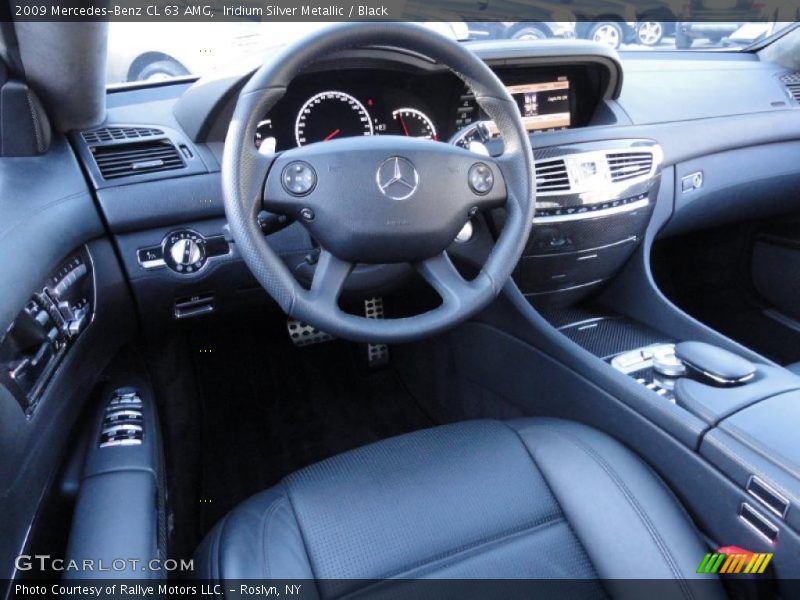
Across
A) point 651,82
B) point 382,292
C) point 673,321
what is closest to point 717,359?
point 673,321

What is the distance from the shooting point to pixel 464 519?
3.63ft

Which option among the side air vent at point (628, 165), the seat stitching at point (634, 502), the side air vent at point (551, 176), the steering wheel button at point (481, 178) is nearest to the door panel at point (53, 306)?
the steering wheel button at point (481, 178)

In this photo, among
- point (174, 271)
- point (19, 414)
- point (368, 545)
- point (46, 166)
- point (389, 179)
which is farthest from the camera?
point (174, 271)

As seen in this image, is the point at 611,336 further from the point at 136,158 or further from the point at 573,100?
the point at 136,158

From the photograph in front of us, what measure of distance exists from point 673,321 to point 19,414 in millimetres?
1490

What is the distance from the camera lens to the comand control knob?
1488 mm

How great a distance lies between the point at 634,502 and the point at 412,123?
1.04 metres

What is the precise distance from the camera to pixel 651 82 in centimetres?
207

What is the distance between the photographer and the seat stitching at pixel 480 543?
40.7 inches

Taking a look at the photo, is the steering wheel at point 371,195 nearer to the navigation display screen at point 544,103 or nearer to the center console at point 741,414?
the center console at point 741,414

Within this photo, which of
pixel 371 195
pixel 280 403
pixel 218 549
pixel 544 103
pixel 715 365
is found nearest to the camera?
pixel 218 549

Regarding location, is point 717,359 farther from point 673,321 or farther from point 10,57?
point 10,57

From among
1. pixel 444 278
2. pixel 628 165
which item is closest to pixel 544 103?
pixel 628 165

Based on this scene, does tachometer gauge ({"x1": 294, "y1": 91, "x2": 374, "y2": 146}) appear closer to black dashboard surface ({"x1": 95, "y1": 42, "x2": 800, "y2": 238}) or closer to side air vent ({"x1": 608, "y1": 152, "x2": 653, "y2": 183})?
black dashboard surface ({"x1": 95, "y1": 42, "x2": 800, "y2": 238})
